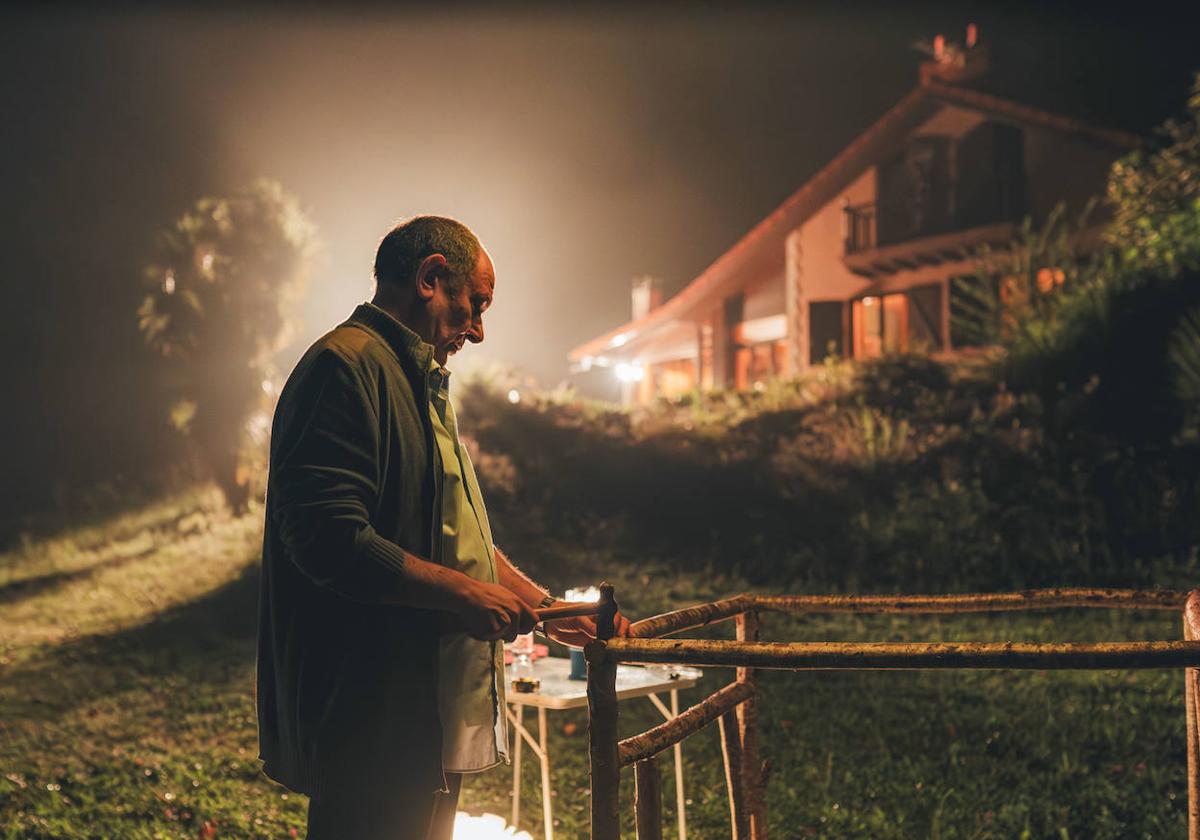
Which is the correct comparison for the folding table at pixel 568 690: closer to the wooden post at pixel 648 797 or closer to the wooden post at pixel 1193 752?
the wooden post at pixel 648 797

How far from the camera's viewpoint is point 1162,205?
1488 cm

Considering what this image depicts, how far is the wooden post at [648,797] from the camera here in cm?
242

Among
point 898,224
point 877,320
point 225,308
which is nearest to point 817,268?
point 877,320

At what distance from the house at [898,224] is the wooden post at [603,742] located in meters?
14.4

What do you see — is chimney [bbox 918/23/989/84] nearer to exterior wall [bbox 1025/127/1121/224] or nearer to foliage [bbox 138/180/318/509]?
exterior wall [bbox 1025/127/1121/224]

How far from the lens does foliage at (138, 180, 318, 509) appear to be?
19078 mm

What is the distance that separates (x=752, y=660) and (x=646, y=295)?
96.0ft

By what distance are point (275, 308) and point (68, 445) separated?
11.8 m

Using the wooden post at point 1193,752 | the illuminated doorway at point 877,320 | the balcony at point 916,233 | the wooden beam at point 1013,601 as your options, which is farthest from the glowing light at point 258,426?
the wooden post at point 1193,752

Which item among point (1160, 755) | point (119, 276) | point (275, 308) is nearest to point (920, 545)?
point (1160, 755)

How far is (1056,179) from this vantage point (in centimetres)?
1803

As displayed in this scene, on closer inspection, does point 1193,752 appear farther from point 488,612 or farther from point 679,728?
point 488,612

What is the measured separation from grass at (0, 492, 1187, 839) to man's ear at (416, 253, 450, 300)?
384 centimetres

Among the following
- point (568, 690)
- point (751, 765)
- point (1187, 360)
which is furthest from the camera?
point (1187, 360)
